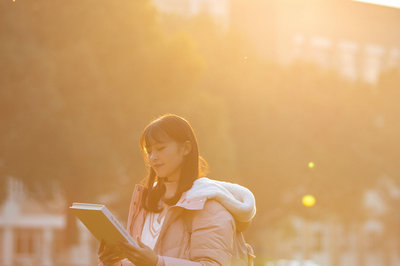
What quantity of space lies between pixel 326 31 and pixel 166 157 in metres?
49.4

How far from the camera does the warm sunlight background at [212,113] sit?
18609mm

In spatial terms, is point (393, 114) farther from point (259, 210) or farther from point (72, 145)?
point (72, 145)

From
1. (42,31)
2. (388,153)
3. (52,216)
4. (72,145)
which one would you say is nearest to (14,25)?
(42,31)

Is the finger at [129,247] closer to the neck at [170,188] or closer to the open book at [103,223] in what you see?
the open book at [103,223]

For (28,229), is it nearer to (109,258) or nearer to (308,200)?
(308,200)

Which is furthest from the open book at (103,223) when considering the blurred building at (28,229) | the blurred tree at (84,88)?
the blurred building at (28,229)

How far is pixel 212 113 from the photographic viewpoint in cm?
2302

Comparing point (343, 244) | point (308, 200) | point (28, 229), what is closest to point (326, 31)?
point (343, 244)

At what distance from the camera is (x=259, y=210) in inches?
1142

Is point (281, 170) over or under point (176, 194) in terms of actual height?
under

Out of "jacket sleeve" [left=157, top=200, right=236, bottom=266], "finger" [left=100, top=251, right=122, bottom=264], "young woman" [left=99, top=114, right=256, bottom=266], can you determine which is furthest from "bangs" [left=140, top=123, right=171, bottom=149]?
"finger" [left=100, top=251, right=122, bottom=264]

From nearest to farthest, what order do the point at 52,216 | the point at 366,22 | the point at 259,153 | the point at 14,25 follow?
the point at 14,25 < the point at 259,153 < the point at 52,216 < the point at 366,22

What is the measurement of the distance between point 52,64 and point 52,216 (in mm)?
27419

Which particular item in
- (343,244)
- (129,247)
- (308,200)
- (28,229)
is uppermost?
(129,247)
